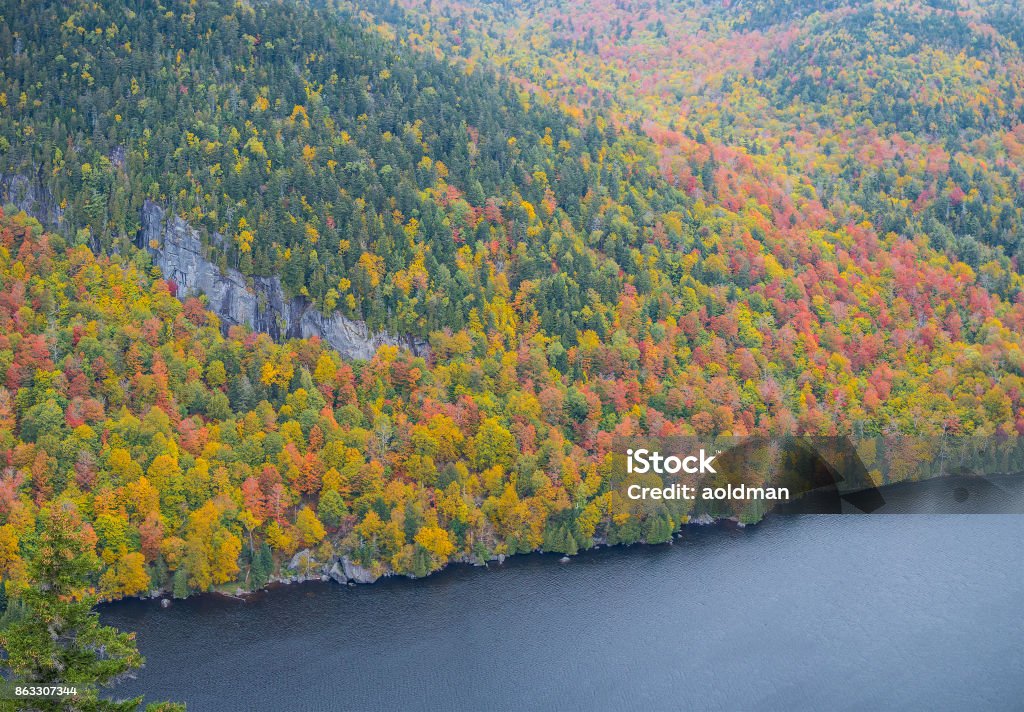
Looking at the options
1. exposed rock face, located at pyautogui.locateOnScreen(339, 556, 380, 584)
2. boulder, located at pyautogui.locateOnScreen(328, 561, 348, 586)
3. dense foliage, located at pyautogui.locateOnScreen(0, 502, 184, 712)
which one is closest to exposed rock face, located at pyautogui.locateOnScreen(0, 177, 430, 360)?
exposed rock face, located at pyautogui.locateOnScreen(339, 556, 380, 584)

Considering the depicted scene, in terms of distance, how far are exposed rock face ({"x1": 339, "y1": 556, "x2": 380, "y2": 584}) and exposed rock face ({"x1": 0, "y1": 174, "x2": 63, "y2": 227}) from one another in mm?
50792

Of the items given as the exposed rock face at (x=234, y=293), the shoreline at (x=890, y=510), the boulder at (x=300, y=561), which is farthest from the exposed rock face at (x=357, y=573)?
the exposed rock face at (x=234, y=293)

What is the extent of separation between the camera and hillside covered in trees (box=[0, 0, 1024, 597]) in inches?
3260

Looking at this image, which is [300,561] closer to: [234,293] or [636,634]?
[636,634]

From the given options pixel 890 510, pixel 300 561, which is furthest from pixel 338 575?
pixel 890 510

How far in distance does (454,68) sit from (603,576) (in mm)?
86143

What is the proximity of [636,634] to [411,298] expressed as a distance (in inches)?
1793

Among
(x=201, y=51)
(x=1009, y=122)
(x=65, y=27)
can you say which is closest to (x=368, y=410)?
(x=201, y=51)

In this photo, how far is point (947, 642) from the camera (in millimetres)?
71500

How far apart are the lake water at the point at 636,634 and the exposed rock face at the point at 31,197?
47892 mm

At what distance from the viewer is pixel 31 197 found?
103500 millimetres

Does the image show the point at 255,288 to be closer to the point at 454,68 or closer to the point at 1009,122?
the point at 454,68

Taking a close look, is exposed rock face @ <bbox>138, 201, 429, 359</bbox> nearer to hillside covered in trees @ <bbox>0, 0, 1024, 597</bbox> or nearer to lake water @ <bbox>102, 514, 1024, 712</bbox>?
hillside covered in trees @ <bbox>0, 0, 1024, 597</bbox>

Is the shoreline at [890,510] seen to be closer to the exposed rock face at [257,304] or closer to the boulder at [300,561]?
the boulder at [300,561]
